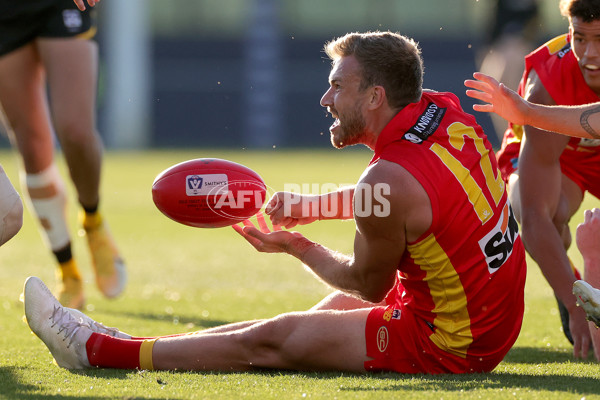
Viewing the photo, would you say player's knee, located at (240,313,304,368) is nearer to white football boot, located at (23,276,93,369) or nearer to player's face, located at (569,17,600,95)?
white football boot, located at (23,276,93,369)

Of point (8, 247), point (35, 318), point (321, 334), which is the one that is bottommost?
point (8, 247)

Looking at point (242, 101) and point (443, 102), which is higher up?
point (443, 102)

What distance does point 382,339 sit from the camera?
11.7ft

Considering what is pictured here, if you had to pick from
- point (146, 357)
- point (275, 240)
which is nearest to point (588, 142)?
point (275, 240)

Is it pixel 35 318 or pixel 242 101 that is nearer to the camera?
pixel 35 318

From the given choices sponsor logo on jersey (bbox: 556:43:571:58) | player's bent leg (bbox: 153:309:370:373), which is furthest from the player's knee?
sponsor logo on jersey (bbox: 556:43:571:58)

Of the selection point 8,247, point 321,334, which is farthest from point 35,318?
point 8,247

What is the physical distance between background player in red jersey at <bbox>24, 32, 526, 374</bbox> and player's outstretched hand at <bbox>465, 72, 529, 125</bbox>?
11 centimetres

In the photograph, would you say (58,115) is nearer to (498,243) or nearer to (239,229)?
(239,229)

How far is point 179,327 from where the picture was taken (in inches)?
194

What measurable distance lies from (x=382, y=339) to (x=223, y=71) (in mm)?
21817

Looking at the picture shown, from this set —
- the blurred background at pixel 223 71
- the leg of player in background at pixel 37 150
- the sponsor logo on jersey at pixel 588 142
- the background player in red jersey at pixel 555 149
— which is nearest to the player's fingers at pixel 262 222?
the background player in red jersey at pixel 555 149

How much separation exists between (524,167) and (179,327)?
1.86m

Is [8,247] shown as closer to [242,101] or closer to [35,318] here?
[35,318]
